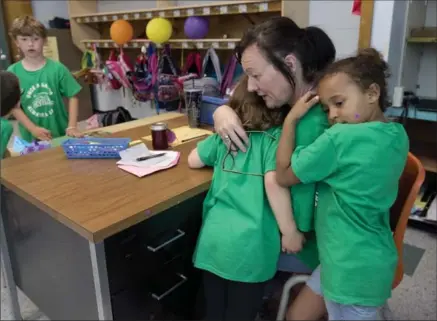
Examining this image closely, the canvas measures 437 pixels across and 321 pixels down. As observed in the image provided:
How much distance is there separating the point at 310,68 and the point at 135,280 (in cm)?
74

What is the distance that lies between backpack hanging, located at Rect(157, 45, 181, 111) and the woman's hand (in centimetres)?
212

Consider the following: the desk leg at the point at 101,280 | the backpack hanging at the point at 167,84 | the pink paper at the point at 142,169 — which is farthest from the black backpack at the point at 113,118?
the desk leg at the point at 101,280

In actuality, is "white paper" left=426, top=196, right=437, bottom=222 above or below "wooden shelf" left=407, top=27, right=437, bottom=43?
below

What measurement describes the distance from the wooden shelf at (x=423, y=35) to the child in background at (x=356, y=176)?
1.47 m

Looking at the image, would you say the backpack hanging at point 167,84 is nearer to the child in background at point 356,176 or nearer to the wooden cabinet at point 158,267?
the wooden cabinet at point 158,267

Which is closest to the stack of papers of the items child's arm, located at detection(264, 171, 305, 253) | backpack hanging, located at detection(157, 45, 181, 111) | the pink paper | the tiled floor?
the pink paper

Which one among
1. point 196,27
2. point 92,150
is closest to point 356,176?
point 92,150

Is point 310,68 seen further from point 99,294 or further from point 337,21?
point 337,21

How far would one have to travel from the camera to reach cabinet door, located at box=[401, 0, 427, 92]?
210 centimetres

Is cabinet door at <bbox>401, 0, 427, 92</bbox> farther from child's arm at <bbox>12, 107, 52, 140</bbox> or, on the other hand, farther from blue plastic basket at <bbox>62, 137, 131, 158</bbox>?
child's arm at <bbox>12, 107, 52, 140</bbox>

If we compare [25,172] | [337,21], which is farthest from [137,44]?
[25,172]

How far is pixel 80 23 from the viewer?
418 cm

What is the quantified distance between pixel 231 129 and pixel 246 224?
9.9 inches

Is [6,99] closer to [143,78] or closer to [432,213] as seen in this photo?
[143,78]
